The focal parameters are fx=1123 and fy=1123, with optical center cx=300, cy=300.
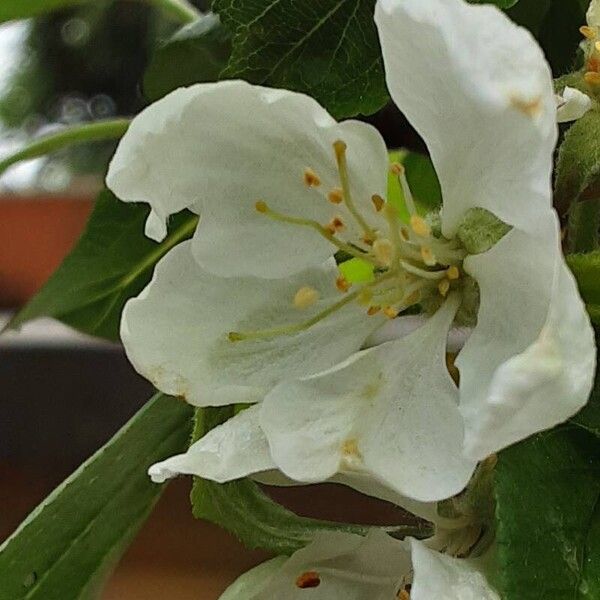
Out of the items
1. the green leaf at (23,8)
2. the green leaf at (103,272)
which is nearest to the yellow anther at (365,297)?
the green leaf at (103,272)

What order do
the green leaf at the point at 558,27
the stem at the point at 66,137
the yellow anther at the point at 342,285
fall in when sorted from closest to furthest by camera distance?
the yellow anther at the point at 342,285 → the green leaf at the point at 558,27 → the stem at the point at 66,137

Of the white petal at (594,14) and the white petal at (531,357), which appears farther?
the white petal at (594,14)

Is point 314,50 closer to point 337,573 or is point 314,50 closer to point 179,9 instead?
point 337,573

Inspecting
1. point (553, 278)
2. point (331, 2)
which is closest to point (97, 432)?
point (331, 2)

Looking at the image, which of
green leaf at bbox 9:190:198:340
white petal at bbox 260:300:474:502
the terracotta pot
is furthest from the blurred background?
white petal at bbox 260:300:474:502

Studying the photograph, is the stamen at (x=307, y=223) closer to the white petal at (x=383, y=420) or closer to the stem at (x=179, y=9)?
the white petal at (x=383, y=420)

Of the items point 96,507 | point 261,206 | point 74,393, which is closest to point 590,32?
point 261,206
